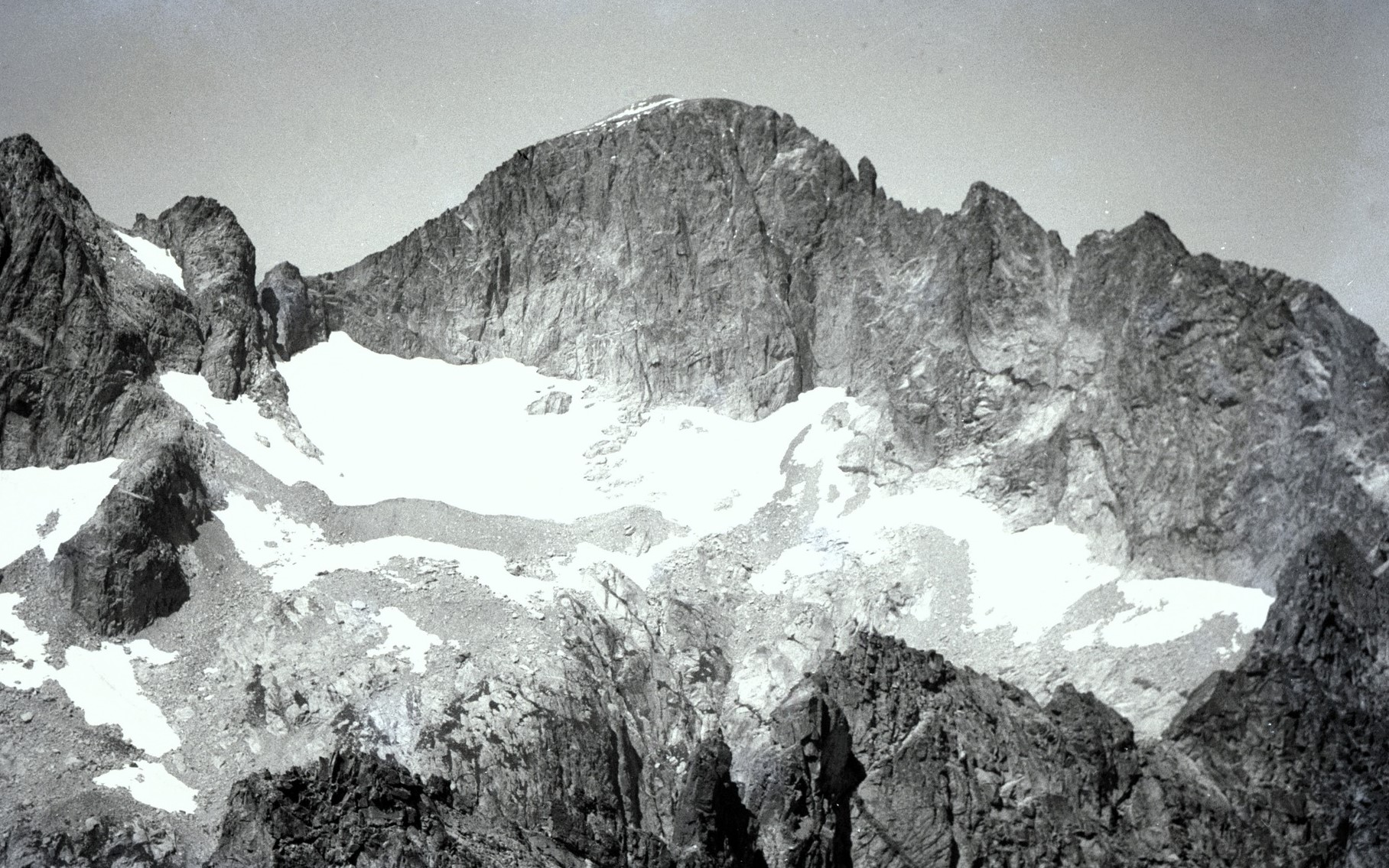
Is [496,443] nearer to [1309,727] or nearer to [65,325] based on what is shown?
[65,325]

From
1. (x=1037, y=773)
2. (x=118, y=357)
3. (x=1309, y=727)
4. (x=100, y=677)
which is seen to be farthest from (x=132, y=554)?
(x=1309, y=727)

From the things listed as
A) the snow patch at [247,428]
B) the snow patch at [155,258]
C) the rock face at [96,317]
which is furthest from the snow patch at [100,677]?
the snow patch at [155,258]

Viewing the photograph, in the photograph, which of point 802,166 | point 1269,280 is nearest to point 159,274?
point 802,166

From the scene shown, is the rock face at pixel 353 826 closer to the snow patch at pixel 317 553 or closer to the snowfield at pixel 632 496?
the snowfield at pixel 632 496

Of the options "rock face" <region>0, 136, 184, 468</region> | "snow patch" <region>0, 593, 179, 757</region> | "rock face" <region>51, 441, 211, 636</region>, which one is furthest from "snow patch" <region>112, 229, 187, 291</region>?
"snow patch" <region>0, 593, 179, 757</region>

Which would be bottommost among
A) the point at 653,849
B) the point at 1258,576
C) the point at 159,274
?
the point at 653,849

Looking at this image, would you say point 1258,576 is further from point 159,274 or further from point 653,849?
point 159,274
